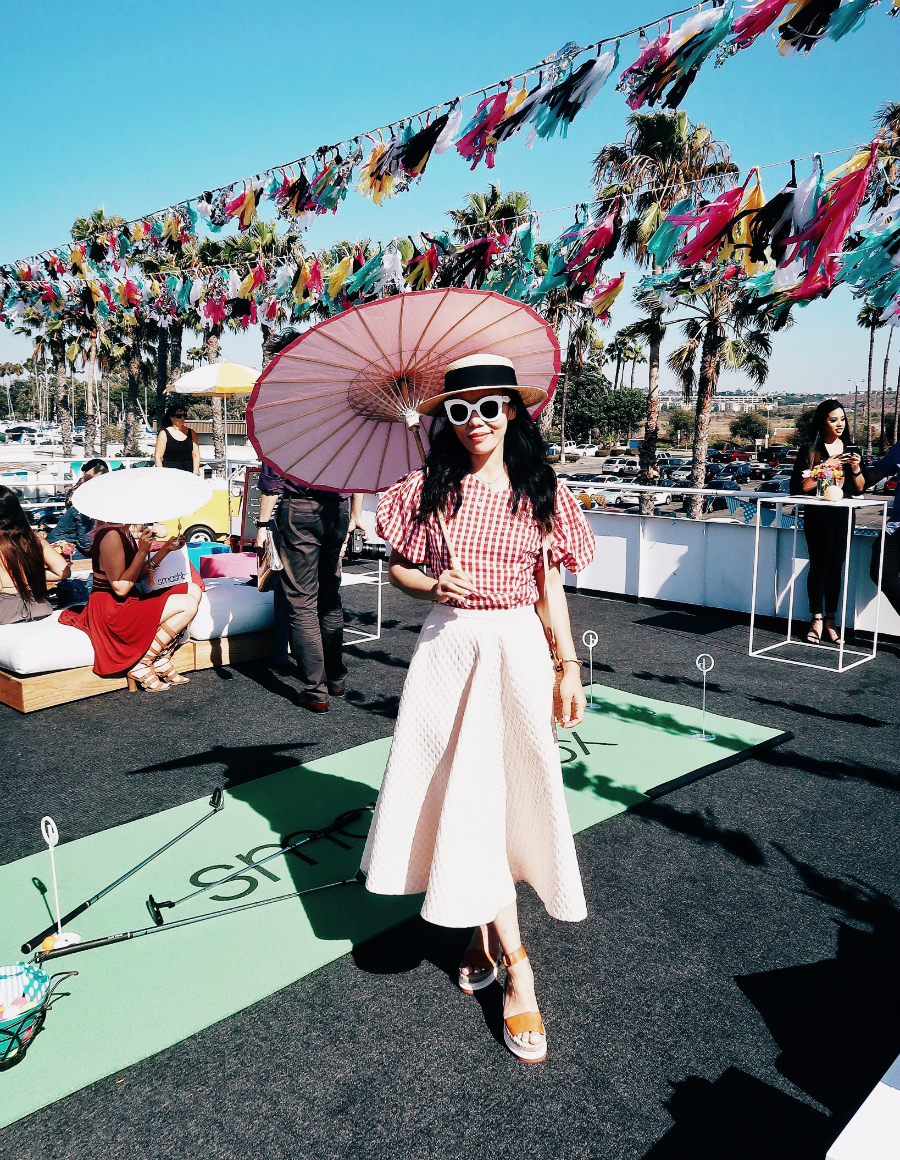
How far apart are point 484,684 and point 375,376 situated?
Answer: 1416 millimetres

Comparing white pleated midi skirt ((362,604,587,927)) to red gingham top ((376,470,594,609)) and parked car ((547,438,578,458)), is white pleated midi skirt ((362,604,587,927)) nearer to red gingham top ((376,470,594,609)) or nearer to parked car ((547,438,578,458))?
red gingham top ((376,470,594,609))

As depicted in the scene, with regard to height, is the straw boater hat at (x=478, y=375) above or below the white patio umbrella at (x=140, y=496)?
above

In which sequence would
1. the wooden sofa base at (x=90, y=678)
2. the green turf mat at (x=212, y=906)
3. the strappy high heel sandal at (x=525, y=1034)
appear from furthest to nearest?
the wooden sofa base at (x=90, y=678), the green turf mat at (x=212, y=906), the strappy high heel sandal at (x=525, y=1034)

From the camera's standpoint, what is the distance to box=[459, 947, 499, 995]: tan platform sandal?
2547 mm

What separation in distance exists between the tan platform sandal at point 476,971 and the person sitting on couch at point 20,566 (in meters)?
4.06

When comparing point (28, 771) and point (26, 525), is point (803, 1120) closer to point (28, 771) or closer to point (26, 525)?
point (28, 771)

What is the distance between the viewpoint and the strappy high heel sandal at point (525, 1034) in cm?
223

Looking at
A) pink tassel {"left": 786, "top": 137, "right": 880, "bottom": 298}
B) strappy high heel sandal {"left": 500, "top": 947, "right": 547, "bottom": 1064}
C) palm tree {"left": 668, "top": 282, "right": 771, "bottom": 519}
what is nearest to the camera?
strappy high heel sandal {"left": 500, "top": 947, "right": 547, "bottom": 1064}

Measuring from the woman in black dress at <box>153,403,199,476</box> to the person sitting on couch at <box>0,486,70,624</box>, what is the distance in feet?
13.2

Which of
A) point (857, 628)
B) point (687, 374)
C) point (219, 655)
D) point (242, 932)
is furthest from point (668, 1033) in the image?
point (687, 374)

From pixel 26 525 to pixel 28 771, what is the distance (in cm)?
175

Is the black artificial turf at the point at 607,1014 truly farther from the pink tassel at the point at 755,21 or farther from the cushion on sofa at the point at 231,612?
the pink tassel at the point at 755,21

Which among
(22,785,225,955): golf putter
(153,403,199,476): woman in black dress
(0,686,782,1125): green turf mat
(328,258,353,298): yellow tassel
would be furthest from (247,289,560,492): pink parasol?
(153,403,199,476): woman in black dress

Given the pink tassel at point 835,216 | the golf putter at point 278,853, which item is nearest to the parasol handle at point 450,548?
the golf putter at point 278,853
